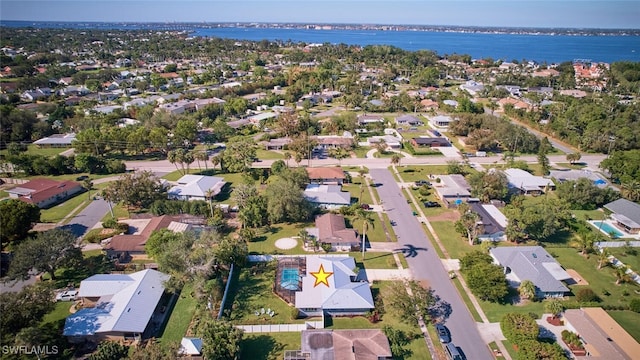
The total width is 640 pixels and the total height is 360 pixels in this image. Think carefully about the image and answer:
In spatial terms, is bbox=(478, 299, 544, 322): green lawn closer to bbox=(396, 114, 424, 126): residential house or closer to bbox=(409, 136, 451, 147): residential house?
bbox=(409, 136, 451, 147): residential house

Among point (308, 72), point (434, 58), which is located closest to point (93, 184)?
point (308, 72)

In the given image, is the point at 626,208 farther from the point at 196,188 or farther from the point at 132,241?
the point at 132,241

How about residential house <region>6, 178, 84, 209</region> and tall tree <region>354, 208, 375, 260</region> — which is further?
residential house <region>6, 178, 84, 209</region>

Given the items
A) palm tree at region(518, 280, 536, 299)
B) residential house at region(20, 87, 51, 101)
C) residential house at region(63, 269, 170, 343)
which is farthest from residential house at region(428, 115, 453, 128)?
residential house at region(20, 87, 51, 101)

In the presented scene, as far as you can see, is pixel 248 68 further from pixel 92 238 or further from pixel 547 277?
pixel 547 277

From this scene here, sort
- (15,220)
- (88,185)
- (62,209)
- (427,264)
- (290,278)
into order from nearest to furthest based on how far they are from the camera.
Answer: (290,278), (427,264), (15,220), (62,209), (88,185)

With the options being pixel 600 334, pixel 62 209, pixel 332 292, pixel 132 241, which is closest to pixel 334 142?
pixel 132 241

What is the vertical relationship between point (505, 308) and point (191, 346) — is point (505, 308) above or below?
below
